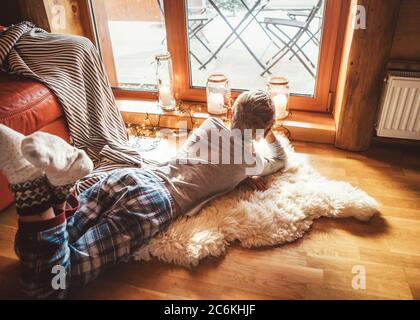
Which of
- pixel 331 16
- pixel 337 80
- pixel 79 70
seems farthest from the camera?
pixel 337 80

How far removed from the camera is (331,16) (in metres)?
1.67

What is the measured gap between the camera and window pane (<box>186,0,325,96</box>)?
1.86m

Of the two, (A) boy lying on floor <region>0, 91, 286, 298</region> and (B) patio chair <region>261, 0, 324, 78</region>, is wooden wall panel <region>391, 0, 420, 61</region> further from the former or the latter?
(A) boy lying on floor <region>0, 91, 286, 298</region>

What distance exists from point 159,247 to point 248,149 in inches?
18.5

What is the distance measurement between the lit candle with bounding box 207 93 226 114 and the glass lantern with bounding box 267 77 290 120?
0.88ft

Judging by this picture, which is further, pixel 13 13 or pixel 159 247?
pixel 13 13

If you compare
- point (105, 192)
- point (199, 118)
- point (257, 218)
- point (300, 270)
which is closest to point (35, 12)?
point (199, 118)

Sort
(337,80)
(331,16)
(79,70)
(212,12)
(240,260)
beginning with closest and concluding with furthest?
(240,260)
(79,70)
(331,16)
(337,80)
(212,12)

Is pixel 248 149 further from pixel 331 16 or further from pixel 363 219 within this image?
pixel 331 16

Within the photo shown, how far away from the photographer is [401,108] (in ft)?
5.04

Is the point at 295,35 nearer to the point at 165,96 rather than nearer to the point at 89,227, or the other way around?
the point at 165,96

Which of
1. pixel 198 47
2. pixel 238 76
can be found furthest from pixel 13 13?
pixel 238 76

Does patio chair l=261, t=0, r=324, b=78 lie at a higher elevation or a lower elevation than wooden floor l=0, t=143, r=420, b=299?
higher

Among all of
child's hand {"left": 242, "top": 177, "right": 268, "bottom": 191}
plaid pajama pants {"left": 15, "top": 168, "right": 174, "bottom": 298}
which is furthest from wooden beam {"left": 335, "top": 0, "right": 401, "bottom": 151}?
plaid pajama pants {"left": 15, "top": 168, "right": 174, "bottom": 298}
